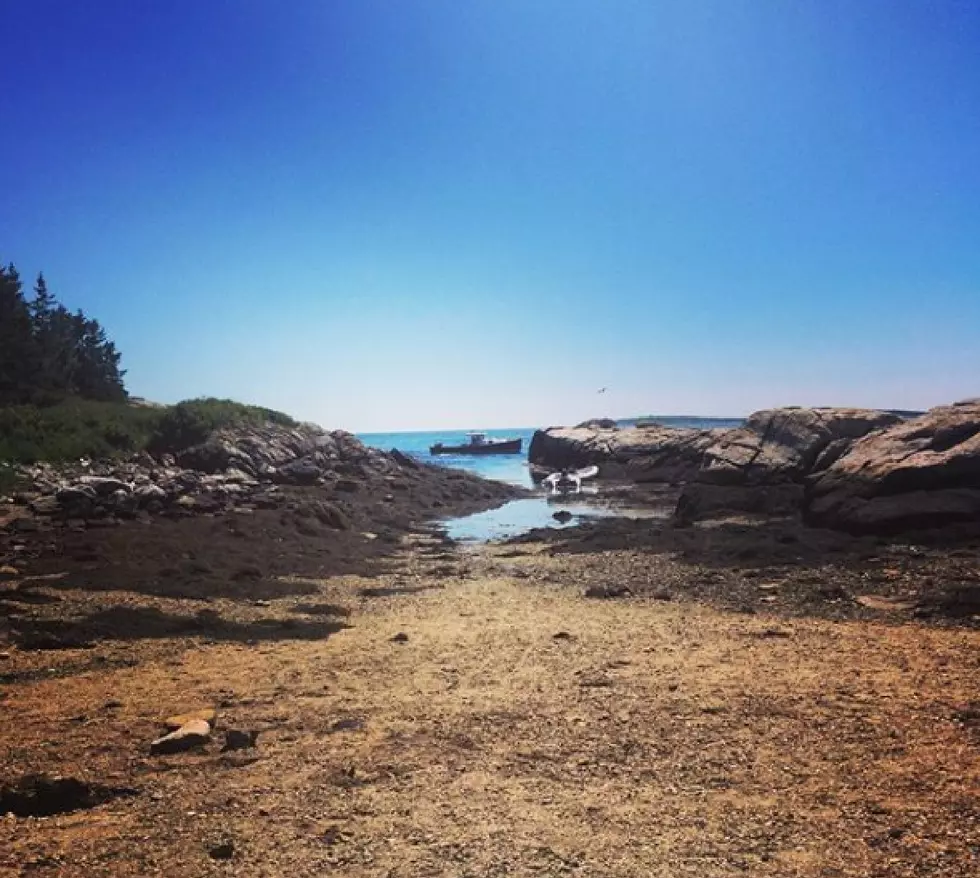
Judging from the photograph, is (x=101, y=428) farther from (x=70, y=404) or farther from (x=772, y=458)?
(x=772, y=458)

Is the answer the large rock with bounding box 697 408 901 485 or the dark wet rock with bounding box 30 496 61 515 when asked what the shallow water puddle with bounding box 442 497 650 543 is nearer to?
the large rock with bounding box 697 408 901 485

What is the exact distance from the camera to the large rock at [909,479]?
19.6m

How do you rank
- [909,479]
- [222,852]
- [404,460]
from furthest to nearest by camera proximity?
[404,460]
[909,479]
[222,852]

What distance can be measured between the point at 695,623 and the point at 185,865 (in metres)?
9.95

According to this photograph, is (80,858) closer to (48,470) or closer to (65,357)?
(48,470)

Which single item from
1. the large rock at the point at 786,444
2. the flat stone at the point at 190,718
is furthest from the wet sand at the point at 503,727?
the large rock at the point at 786,444

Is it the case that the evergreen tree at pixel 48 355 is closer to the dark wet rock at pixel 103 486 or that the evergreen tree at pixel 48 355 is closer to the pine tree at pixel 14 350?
the pine tree at pixel 14 350

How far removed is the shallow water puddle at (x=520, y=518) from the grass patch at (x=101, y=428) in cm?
1610

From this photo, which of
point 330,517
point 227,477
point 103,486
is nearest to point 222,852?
point 103,486

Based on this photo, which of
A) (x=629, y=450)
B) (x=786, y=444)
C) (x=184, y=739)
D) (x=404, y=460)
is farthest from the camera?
(x=629, y=450)

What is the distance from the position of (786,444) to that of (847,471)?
10.9 metres

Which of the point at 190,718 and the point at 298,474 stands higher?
the point at 298,474

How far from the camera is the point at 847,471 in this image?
23.6 meters

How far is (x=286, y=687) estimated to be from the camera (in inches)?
355
